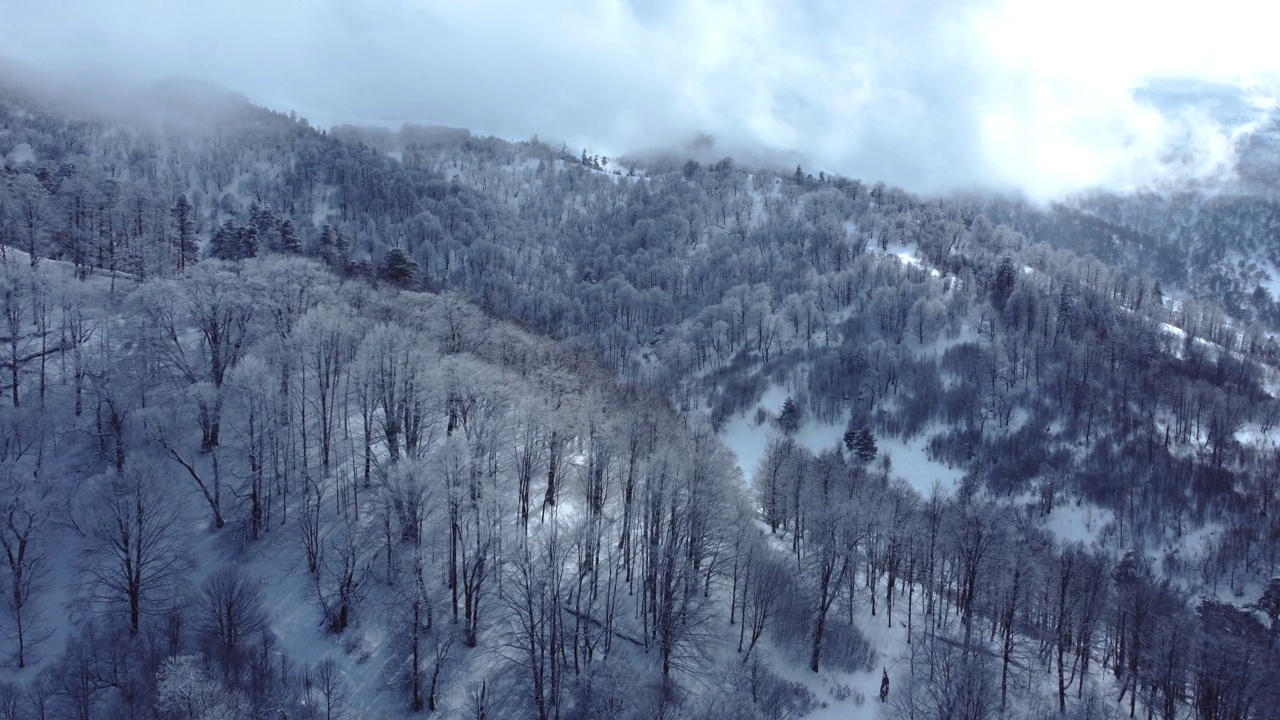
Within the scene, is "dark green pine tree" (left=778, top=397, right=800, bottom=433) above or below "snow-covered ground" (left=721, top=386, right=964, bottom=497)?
above

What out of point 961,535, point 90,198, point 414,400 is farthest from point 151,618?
point 90,198

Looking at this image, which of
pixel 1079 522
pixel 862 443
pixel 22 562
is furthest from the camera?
pixel 862 443

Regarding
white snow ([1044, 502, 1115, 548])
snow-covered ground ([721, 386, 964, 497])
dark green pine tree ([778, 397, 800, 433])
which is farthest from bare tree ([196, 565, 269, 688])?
white snow ([1044, 502, 1115, 548])

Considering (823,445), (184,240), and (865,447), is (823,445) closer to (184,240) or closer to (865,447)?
(865,447)

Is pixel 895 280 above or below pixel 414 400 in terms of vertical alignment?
above

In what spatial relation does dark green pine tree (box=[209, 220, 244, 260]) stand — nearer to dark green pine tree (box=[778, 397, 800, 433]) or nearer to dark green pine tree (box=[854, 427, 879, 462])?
dark green pine tree (box=[778, 397, 800, 433])

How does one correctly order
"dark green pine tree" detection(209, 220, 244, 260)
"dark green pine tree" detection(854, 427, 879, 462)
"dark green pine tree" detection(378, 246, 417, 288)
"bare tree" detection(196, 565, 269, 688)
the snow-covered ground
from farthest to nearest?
1. "dark green pine tree" detection(854, 427, 879, 462)
2. the snow-covered ground
3. "dark green pine tree" detection(378, 246, 417, 288)
4. "dark green pine tree" detection(209, 220, 244, 260)
5. "bare tree" detection(196, 565, 269, 688)

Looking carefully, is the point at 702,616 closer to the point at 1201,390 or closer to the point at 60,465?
the point at 60,465

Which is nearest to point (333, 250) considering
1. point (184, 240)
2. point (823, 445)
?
point (184, 240)

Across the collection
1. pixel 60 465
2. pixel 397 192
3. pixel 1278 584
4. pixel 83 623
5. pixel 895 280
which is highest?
pixel 397 192
